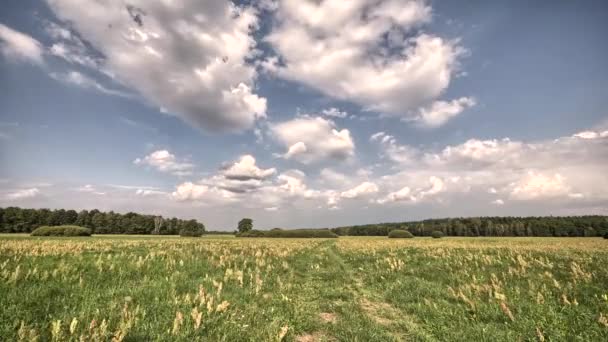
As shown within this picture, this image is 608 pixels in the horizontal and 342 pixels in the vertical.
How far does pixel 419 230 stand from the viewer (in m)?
129

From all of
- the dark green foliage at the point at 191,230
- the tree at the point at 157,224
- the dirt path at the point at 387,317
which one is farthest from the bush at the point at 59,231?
the dirt path at the point at 387,317

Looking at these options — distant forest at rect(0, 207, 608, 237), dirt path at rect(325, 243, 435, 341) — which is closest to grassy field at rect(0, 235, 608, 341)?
Result: dirt path at rect(325, 243, 435, 341)

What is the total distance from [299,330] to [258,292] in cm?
294

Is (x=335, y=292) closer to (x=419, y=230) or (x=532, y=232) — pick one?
(x=419, y=230)

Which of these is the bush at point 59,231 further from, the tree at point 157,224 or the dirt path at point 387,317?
the dirt path at point 387,317

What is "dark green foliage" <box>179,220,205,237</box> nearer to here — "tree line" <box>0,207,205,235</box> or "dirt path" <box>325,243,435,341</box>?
A: "tree line" <box>0,207,205,235</box>

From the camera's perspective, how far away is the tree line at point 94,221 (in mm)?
98125

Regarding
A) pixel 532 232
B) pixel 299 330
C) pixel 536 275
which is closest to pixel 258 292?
pixel 299 330

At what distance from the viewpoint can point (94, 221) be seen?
112m

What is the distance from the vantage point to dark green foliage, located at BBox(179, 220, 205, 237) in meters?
91.6

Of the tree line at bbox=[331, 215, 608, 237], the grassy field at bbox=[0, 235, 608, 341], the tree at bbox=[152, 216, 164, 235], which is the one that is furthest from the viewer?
the tree at bbox=[152, 216, 164, 235]

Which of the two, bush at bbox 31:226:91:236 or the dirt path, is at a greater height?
bush at bbox 31:226:91:236

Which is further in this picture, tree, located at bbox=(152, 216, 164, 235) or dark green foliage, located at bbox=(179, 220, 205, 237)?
tree, located at bbox=(152, 216, 164, 235)

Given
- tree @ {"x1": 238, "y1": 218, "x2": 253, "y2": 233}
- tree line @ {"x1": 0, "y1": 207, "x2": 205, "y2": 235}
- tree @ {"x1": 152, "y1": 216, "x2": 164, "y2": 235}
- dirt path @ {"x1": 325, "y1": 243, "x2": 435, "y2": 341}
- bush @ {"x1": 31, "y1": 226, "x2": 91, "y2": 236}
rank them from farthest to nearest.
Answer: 1. tree @ {"x1": 238, "y1": 218, "x2": 253, "y2": 233}
2. tree @ {"x1": 152, "y1": 216, "x2": 164, "y2": 235}
3. tree line @ {"x1": 0, "y1": 207, "x2": 205, "y2": 235}
4. bush @ {"x1": 31, "y1": 226, "x2": 91, "y2": 236}
5. dirt path @ {"x1": 325, "y1": 243, "x2": 435, "y2": 341}
